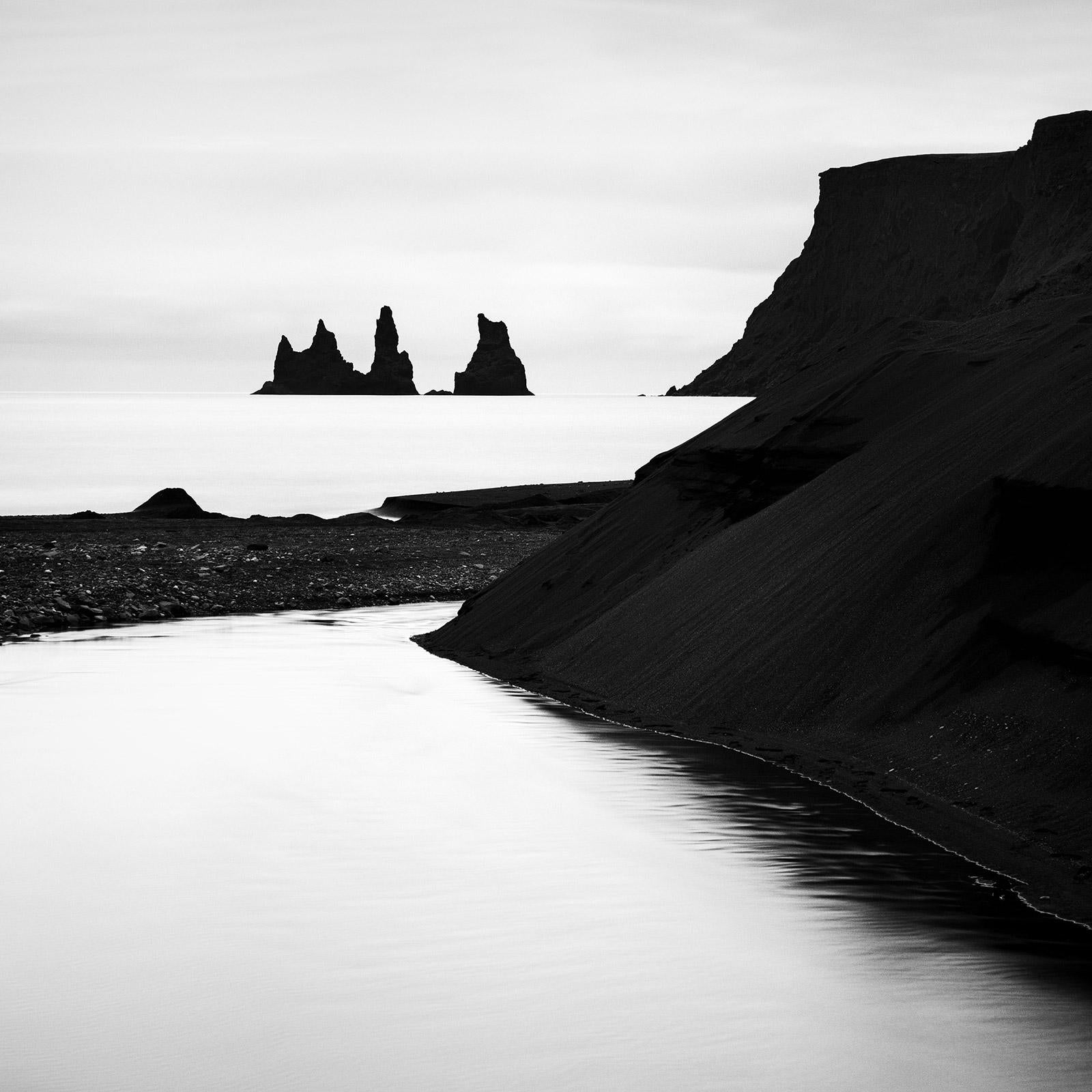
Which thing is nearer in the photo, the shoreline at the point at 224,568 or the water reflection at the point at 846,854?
the water reflection at the point at 846,854

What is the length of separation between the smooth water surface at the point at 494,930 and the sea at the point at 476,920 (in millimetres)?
23

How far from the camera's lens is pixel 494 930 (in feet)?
24.7

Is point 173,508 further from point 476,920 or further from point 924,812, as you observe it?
point 476,920

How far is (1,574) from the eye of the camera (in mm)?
28094

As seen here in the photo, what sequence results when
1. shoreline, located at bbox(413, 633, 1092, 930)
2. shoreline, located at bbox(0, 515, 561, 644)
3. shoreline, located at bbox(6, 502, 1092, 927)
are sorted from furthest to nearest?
shoreline, located at bbox(0, 515, 561, 644) < shoreline, located at bbox(6, 502, 1092, 927) < shoreline, located at bbox(413, 633, 1092, 930)

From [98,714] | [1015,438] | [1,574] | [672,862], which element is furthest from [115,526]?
[672,862]

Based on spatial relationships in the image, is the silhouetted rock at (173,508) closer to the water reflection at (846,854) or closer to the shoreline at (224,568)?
the shoreline at (224,568)

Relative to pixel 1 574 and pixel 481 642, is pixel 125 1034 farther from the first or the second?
pixel 1 574

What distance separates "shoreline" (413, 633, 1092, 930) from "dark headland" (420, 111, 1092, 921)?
0.02m

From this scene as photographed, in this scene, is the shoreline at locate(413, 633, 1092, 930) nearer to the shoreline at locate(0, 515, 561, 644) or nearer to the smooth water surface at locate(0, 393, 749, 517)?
the shoreline at locate(0, 515, 561, 644)

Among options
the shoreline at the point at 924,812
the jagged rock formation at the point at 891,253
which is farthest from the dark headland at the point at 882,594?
the jagged rock formation at the point at 891,253

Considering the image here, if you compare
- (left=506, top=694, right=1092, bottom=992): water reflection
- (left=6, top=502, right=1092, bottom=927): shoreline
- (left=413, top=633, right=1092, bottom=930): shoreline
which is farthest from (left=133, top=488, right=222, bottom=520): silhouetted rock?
(left=506, top=694, right=1092, bottom=992): water reflection

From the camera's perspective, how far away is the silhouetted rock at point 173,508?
45.8 meters

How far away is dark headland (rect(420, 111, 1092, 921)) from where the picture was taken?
9898 mm
